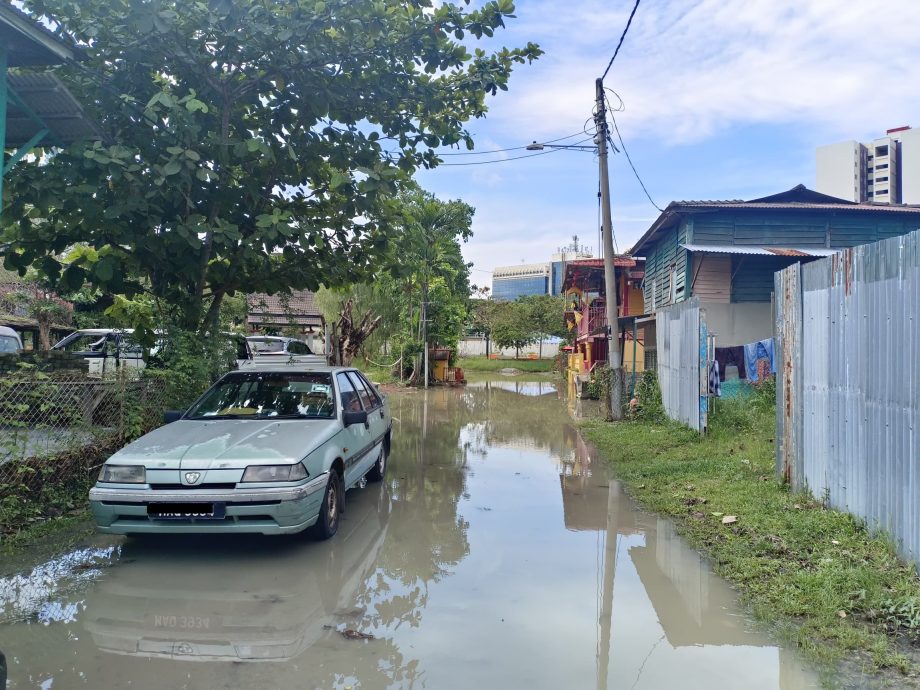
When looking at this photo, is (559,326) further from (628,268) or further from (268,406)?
(268,406)

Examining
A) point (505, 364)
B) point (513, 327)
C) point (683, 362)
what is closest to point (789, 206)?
point (683, 362)

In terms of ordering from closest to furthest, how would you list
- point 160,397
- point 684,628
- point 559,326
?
point 684,628 → point 160,397 → point 559,326

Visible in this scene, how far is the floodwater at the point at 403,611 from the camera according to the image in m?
3.60

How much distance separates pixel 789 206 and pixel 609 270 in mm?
5336

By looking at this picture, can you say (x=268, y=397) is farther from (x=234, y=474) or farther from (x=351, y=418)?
(x=234, y=474)

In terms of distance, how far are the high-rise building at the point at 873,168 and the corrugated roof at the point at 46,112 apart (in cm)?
3551

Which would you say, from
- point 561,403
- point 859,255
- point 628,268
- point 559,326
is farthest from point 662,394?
point 559,326

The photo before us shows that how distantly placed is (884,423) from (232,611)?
4.88m

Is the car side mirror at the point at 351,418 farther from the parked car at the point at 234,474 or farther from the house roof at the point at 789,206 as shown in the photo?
the house roof at the point at 789,206

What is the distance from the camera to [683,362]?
12047 mm

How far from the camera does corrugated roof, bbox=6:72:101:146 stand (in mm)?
5680

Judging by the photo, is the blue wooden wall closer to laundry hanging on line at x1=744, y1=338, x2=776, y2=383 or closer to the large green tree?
laundry hanging on line at x1=744, y1=338, x2=776, y2=383

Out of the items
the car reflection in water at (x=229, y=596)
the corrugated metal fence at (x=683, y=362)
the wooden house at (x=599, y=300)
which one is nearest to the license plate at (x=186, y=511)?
the car reflection in water at (x=229, y=596)

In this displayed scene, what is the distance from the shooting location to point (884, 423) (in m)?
5.11
